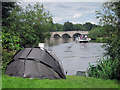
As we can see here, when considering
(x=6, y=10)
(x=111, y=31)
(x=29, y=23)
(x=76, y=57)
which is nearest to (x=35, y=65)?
(x=111, y=31)

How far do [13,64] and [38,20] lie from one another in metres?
16.6

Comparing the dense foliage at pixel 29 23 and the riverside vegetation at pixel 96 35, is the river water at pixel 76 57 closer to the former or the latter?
the riverside vegetation at pixel 96 35

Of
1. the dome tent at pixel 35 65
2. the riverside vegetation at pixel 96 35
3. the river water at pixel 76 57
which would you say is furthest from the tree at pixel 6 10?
the dome tent at pixel 35 65

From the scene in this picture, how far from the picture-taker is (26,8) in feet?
84.3

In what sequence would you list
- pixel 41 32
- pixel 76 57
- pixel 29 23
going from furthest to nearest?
pixel 76 57, pixel 41 32, pixel 29 23

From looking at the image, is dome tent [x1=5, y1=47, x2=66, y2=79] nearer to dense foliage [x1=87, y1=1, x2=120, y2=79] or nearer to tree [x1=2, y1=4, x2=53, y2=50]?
dense foliage [x1=87, y1=1, x2=120, y2=79]

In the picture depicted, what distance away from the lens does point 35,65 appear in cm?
902

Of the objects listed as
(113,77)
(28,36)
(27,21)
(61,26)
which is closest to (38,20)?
(27,21)

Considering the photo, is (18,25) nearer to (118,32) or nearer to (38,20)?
(38,20)

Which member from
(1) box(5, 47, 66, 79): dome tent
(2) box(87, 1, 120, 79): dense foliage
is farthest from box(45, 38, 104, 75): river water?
(1) box(5, 47, 66, 79): dome tent

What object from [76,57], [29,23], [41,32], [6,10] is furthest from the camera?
[76,57]

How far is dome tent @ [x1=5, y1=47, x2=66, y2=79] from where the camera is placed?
8844mm

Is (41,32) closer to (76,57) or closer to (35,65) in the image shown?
(76,57)

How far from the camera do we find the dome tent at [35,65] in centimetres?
884
